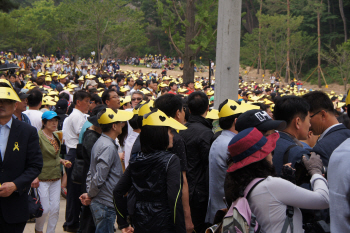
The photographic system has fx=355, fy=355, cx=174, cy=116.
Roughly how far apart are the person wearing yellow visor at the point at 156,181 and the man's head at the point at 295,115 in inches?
36.8

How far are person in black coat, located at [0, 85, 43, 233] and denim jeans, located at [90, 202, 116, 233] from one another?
0.67 m

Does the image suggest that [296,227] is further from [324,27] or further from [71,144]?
[324,27]

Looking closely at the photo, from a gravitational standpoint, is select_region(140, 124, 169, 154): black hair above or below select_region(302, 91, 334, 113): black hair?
below

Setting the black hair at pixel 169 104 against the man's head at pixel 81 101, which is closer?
the black hair at pixel 169 104

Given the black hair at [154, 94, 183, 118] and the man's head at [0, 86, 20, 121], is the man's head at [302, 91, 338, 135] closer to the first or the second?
the black hair at [154, 94, 183, 118]

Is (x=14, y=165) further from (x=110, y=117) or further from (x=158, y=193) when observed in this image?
(x=158, y=193)

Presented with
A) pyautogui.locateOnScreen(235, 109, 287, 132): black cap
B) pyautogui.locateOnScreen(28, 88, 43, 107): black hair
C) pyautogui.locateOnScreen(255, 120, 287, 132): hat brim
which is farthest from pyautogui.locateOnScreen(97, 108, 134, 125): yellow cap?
pyautogui.locateOnScreen(28, 88, 43, 107): black hair

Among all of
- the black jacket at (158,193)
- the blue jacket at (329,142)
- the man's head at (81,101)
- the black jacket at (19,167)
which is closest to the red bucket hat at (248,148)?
the black jacket at (158,193)

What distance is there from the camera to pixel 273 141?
229 cm

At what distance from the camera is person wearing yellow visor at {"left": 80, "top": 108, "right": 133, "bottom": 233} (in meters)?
3.63

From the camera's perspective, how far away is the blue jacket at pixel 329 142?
275cm

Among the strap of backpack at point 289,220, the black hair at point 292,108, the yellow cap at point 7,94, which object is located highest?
the yellow cap at point 7,94

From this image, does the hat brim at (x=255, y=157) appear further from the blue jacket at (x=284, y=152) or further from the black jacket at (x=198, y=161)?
the black jacket at (x=198, y=161)

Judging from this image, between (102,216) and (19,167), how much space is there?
0.97 meters
